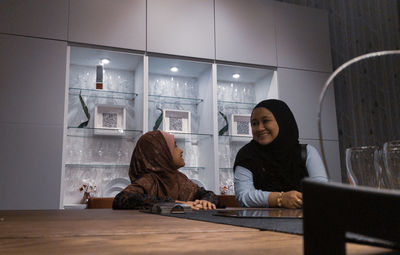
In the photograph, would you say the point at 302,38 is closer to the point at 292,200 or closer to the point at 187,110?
the point at 187,110

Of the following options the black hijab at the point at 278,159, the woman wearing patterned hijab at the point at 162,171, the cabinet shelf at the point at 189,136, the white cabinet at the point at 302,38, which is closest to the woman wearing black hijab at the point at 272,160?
the black hijab at the point at 278,159

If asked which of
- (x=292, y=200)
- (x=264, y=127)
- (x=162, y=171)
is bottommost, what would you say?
(x=292, y=200)

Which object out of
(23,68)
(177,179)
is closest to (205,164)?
(177,179)

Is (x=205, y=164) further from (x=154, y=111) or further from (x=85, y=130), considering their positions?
(x=85, y=130)

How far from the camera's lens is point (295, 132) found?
2.18 metres

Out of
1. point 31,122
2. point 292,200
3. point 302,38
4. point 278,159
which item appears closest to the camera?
point 292,200

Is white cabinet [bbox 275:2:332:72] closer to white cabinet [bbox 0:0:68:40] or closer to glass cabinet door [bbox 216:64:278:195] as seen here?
glass cabinet door [bbox 216:64:278:195]

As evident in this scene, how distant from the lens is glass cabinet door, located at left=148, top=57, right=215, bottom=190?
11.1 ft

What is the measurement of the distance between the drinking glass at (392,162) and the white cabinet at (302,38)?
3.05 m

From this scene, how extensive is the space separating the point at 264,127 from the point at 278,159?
202mm

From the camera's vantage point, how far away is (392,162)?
0.72m

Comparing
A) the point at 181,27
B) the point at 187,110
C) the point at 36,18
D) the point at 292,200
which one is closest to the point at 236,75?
the point at 187,110

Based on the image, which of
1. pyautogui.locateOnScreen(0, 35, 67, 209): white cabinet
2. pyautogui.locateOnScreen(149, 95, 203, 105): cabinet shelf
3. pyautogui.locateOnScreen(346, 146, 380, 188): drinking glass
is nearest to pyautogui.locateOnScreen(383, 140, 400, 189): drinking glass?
pyautogui.locateOnScreen(346, 146, 380, 188): drinking glass

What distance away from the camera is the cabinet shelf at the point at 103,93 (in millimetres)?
3189
